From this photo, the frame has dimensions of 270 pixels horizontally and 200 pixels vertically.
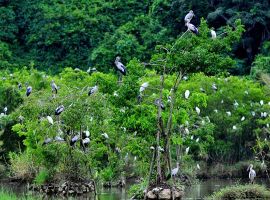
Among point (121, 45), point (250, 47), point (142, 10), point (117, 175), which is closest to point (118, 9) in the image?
point (142, 10)

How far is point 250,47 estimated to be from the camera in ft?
147

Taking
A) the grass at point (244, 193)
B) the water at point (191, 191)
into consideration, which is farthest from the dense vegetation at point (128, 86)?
the grass at point (244, 193)

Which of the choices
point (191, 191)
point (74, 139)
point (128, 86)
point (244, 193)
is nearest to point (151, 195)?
point (244, 193)

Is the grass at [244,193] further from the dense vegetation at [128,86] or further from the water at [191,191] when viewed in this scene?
the dense vegetation at [128,86]

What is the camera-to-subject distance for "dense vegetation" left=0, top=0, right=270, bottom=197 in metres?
20.3

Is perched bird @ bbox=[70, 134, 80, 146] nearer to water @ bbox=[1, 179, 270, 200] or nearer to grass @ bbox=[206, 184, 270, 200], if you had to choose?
water @ bbox=[1, 179, 270, 200]

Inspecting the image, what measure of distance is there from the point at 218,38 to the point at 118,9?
29.8m

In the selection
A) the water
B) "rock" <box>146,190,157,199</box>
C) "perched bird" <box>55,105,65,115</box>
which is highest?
"perched bird" <box>55,105,65,115</box>

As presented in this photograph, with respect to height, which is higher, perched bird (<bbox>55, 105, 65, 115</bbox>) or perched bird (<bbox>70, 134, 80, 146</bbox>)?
perched bird (<bbox>55, 105, 65, 115</bbox>)

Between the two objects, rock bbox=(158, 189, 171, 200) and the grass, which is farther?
the grass

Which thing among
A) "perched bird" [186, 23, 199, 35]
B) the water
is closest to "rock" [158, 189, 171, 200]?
the water

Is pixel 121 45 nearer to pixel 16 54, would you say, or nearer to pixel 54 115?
pixel 16 54

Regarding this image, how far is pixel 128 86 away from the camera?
1973 centimetres

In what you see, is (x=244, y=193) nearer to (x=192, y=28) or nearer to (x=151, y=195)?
(x=151, y=195)
